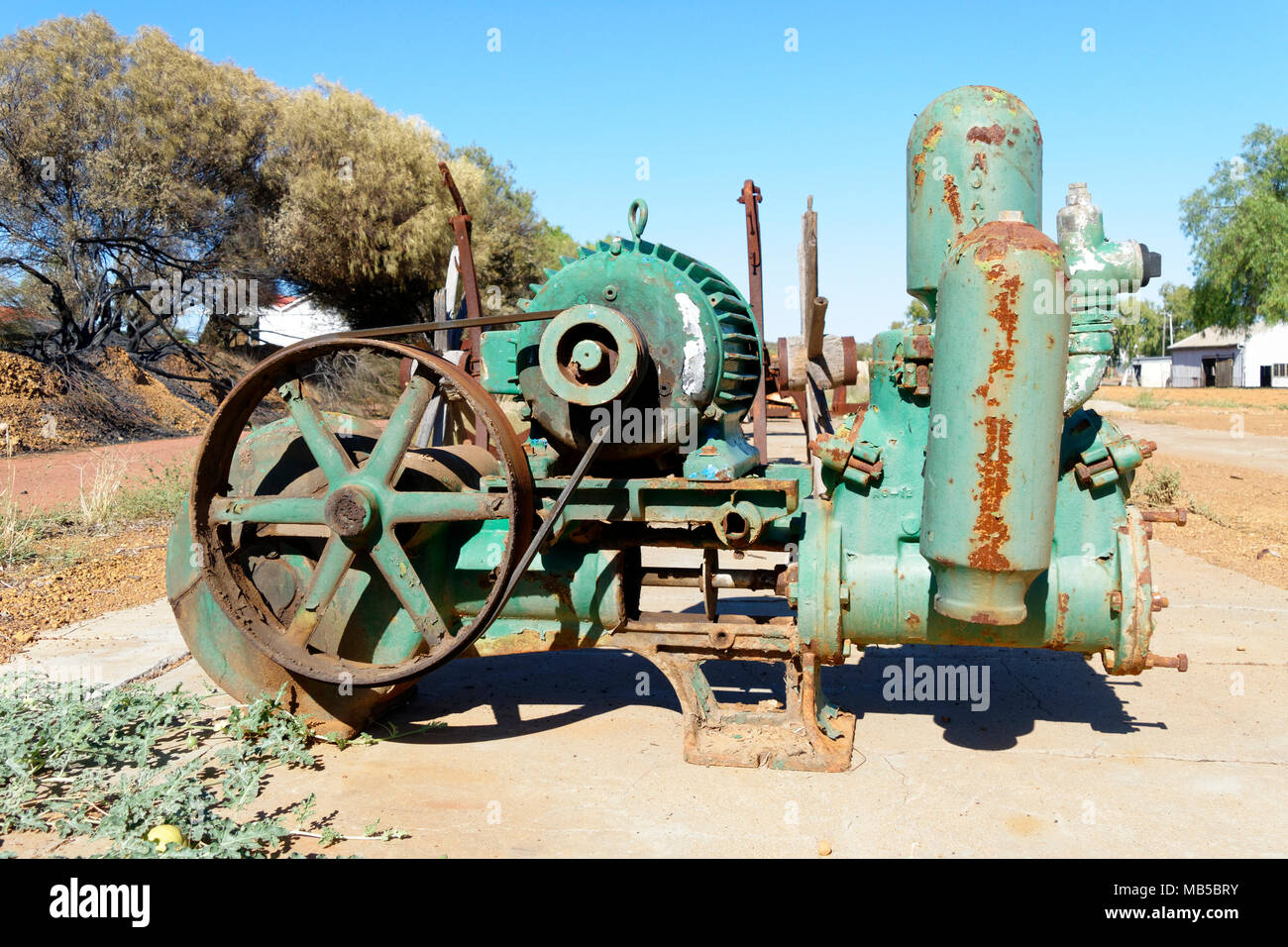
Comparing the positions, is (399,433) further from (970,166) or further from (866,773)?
(970,166)

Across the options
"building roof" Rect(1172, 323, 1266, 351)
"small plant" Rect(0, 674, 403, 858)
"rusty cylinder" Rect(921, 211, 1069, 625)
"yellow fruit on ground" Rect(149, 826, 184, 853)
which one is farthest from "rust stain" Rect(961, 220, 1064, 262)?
"building roof" Rect(1172, 323, 1266, 351)

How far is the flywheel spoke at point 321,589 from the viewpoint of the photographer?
362 centimetres

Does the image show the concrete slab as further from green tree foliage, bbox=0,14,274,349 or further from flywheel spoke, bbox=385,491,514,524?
green tree foliage, bbox=0,14,274,349

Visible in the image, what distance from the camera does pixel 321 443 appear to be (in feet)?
11.9

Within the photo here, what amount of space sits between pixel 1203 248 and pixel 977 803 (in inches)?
1471

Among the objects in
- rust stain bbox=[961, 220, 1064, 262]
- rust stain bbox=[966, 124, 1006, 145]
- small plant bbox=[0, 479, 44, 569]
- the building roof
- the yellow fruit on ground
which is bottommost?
the yellow fruit on ground

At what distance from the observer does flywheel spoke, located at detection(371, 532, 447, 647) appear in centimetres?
350

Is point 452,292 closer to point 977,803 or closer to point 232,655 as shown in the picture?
point 232,655

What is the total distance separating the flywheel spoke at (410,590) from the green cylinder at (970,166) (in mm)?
2337

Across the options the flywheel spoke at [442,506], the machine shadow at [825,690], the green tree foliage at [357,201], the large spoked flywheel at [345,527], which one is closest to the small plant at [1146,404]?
the green tree foliage at [357,201]

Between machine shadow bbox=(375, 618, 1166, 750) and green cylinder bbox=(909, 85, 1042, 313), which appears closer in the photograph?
green cylinder bbox=(909, 85, 1042, 313)

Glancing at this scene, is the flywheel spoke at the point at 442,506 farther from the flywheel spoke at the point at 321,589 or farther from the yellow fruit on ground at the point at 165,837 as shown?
the yellow fruit on ground at the point at 165,837

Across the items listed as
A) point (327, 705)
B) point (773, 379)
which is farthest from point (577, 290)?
point (327, 705)

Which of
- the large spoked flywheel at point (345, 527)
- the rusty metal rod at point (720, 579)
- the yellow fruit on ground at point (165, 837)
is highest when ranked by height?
the large spoked flywheel at point (345, 527)
